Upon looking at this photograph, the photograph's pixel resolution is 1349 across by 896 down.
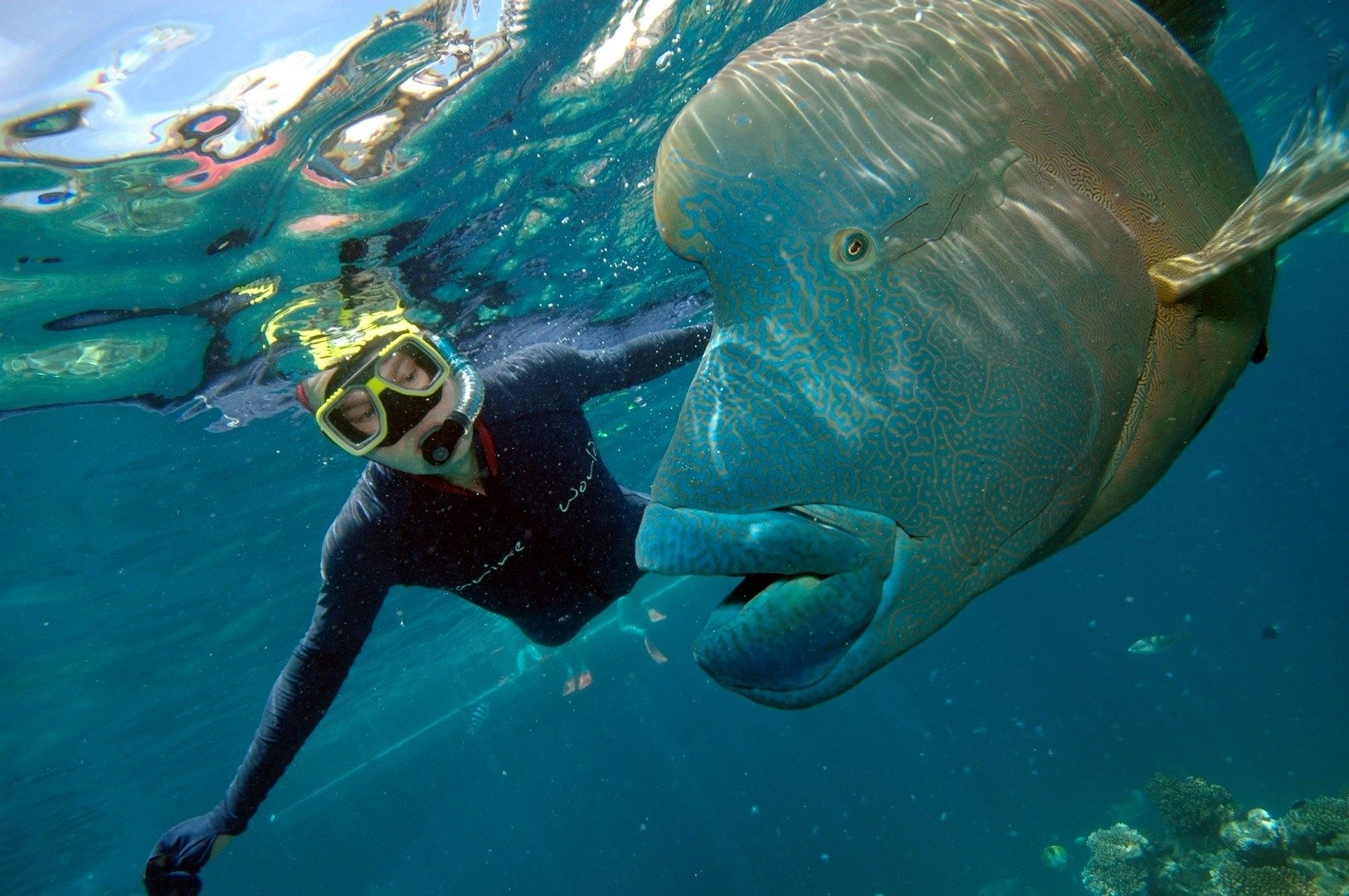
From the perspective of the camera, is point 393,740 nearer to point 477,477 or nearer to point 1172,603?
point 477,477

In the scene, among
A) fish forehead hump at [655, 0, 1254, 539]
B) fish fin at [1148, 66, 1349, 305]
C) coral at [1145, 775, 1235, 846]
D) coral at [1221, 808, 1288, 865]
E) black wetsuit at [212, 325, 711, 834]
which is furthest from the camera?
coral at [1145, 775, 1235, 846]

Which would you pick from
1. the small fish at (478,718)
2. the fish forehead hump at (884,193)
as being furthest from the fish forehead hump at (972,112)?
the small fish at (478,718)

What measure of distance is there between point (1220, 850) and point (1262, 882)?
9.88ft

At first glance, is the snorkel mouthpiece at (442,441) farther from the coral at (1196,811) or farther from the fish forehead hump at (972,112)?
the coral at (1196,811)

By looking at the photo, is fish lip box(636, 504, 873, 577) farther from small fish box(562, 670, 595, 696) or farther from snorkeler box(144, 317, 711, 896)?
small fish box(562, 670, 595, 696)

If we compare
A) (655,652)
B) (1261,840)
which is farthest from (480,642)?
(1261,840)

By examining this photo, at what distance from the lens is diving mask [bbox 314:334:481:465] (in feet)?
11.4

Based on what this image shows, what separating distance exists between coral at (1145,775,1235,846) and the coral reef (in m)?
0.02

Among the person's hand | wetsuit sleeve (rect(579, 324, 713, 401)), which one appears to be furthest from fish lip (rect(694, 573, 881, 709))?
wetsuit sleeve (rect(579, 324, 713, 401))

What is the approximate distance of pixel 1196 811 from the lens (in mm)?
14234

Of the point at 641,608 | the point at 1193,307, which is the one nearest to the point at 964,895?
the point at 641,608

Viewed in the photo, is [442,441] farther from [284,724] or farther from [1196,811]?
[1196,811]

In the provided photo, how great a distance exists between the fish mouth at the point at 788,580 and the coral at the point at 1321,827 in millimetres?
15588

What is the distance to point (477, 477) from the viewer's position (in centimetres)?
388
